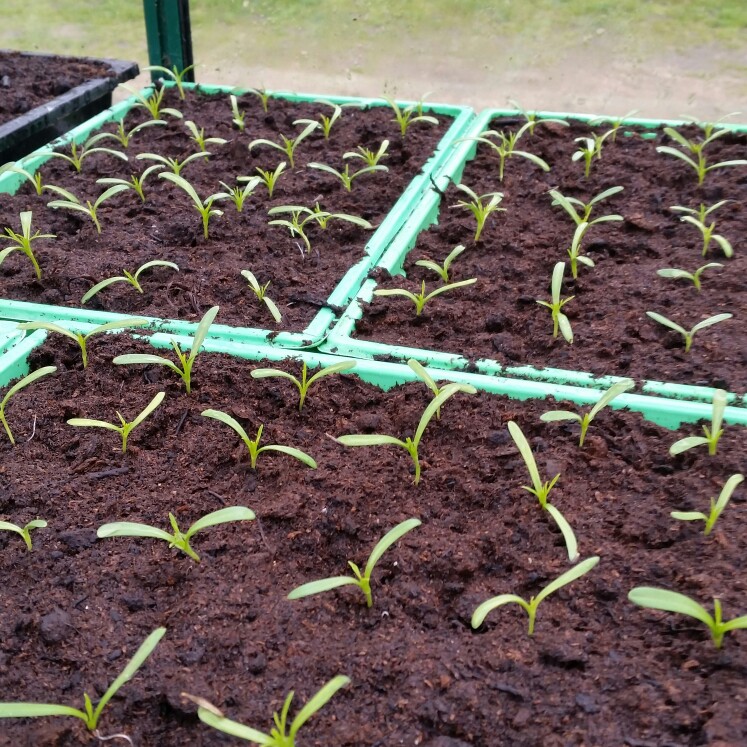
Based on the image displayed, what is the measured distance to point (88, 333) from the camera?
4.39ft

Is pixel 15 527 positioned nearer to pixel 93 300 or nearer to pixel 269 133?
pixel 93 300

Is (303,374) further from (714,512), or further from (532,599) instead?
(714,512)

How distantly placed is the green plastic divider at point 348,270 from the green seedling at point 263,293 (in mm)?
47

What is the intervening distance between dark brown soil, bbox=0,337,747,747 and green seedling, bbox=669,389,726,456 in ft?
0.09

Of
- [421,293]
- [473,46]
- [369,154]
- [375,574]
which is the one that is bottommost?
[375,574]

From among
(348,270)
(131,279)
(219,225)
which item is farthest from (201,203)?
(348,270)

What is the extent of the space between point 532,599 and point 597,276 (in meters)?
0.86

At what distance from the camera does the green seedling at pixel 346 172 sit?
1.84 m

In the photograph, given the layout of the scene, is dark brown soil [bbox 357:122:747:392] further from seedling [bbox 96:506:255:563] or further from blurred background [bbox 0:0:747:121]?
seedling [bbox 96:506:255:563]

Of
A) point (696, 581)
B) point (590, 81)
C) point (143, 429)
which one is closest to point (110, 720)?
point (143, 429)

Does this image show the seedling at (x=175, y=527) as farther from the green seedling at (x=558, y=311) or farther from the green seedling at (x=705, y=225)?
the green seedling at (x=705, y=225)

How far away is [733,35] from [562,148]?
1.56 feet

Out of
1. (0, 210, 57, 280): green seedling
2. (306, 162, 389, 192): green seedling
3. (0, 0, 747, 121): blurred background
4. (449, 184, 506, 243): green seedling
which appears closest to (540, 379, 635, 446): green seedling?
(449, 184, 506, 243): green seedling

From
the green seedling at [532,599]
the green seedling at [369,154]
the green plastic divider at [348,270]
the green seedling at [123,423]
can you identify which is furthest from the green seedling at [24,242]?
the green seedling at [532,599]
